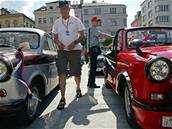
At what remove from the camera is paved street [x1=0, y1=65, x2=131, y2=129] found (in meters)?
5.77

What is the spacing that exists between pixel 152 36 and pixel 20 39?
2.38m

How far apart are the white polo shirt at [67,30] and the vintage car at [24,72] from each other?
1.06 ft

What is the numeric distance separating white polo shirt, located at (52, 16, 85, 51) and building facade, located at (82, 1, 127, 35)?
94895 millimetres

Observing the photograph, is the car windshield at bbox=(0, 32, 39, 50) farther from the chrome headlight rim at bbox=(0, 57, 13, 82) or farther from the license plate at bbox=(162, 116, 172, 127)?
the license plate at bbox=(162, 116, 172, 127)

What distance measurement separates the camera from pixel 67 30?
7.50m

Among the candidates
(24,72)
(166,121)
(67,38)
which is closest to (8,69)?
(24,72)

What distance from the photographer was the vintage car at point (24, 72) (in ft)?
16.6

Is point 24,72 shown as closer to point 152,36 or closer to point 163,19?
point 152,36

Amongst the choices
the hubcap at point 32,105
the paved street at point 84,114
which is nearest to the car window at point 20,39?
the hubcap at point 32,105

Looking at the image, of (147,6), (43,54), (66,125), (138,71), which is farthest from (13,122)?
(147,6)

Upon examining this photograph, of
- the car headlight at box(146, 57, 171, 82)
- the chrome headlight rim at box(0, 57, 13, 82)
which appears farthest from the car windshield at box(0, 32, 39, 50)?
the car headlight at box(146, 57, 171, 82)

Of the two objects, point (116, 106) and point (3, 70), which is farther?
point (116, 106)

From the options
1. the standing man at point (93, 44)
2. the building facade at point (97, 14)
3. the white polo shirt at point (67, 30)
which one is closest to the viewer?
the white polo shirt at point (67, 30)

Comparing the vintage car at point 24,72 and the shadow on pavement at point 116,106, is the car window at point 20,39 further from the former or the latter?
the shadow on pavement at point 116,106
